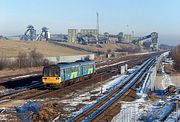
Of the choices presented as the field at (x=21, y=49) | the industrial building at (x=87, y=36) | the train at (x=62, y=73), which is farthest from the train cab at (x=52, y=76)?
the industrial building at (x=87, y=36)

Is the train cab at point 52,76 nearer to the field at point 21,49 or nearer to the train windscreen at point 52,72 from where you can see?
the train windscreen at point 52,72

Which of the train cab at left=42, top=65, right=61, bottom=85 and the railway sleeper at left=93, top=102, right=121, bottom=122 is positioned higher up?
the train cab at left=42, top=65, right=61, bottom=85

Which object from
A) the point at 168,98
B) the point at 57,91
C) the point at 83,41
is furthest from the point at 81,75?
the point at 83,41

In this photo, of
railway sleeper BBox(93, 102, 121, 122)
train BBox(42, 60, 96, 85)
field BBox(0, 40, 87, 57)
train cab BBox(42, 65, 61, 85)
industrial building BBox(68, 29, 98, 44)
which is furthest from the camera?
industrial building BBox(68, 29, 98, 44)

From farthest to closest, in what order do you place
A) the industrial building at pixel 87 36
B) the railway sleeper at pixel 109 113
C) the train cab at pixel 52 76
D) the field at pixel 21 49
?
the industrial building at pixel 87 36 < the field at pixel 21 49 < the train cab at pixel 52 76 < the railway sleeper at pixel 109 113

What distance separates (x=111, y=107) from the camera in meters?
25.0

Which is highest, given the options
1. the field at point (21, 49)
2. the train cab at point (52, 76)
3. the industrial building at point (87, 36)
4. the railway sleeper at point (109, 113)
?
the industrial building at point (87, 36)

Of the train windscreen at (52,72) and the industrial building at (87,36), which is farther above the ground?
the industrial building at (87,36)

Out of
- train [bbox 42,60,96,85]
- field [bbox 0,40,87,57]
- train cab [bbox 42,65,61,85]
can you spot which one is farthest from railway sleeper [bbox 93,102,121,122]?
field [bbox 0,40,87,57]

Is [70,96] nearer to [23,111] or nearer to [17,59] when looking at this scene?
[23,111]

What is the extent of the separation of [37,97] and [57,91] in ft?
14.8

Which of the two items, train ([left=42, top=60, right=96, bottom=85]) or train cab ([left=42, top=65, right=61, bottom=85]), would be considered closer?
train cab ([left=42, top=65, right=61, bottom=85])

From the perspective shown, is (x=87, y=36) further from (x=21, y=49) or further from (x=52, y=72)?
(x=52, y=72)

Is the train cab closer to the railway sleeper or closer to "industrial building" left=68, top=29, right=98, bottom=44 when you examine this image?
the railway sleeper
